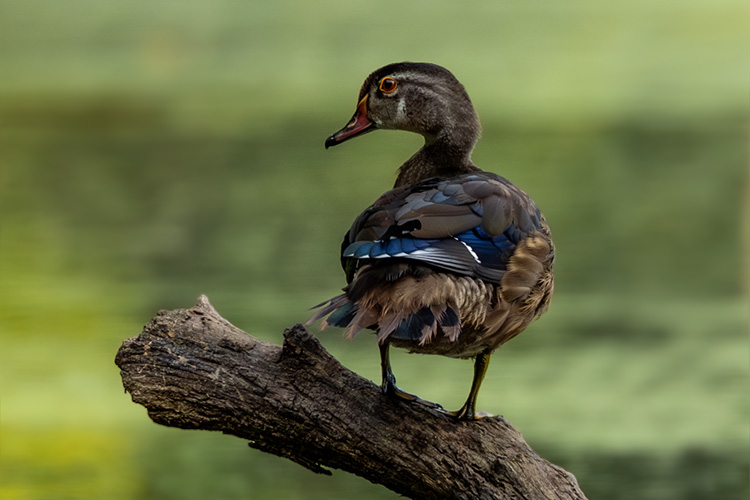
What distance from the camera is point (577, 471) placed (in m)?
2.39

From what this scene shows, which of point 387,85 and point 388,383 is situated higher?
point 387,85

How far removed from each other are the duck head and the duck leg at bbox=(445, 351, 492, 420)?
31 centimetres

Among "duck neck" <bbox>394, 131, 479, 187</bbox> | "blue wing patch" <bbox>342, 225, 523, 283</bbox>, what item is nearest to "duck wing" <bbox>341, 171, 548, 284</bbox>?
"blue wing patch" <bbox>342, 225, 523, 283</bbox>

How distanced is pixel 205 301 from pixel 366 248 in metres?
0.32

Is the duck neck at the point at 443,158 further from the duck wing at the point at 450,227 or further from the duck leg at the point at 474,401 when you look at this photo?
the duck leg at the point at 474,401

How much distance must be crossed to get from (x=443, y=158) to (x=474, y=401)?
364 millimetres

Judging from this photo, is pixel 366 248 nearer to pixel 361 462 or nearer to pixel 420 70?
pixel 361 462

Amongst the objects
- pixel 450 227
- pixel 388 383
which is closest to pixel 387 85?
pixel 450 227

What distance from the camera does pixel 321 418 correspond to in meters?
1.17

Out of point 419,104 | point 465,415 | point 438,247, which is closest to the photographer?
point 438,247

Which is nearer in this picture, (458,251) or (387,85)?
(458,251)

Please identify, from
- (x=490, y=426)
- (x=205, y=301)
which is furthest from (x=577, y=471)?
(x=205, y=301)

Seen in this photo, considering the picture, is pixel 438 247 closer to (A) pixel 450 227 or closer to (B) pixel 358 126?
(A) pixel 450 227

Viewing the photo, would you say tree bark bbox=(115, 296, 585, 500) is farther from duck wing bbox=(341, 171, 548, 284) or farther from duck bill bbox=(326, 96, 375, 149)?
duck bill bbox=(326, 96, 375, 149)
